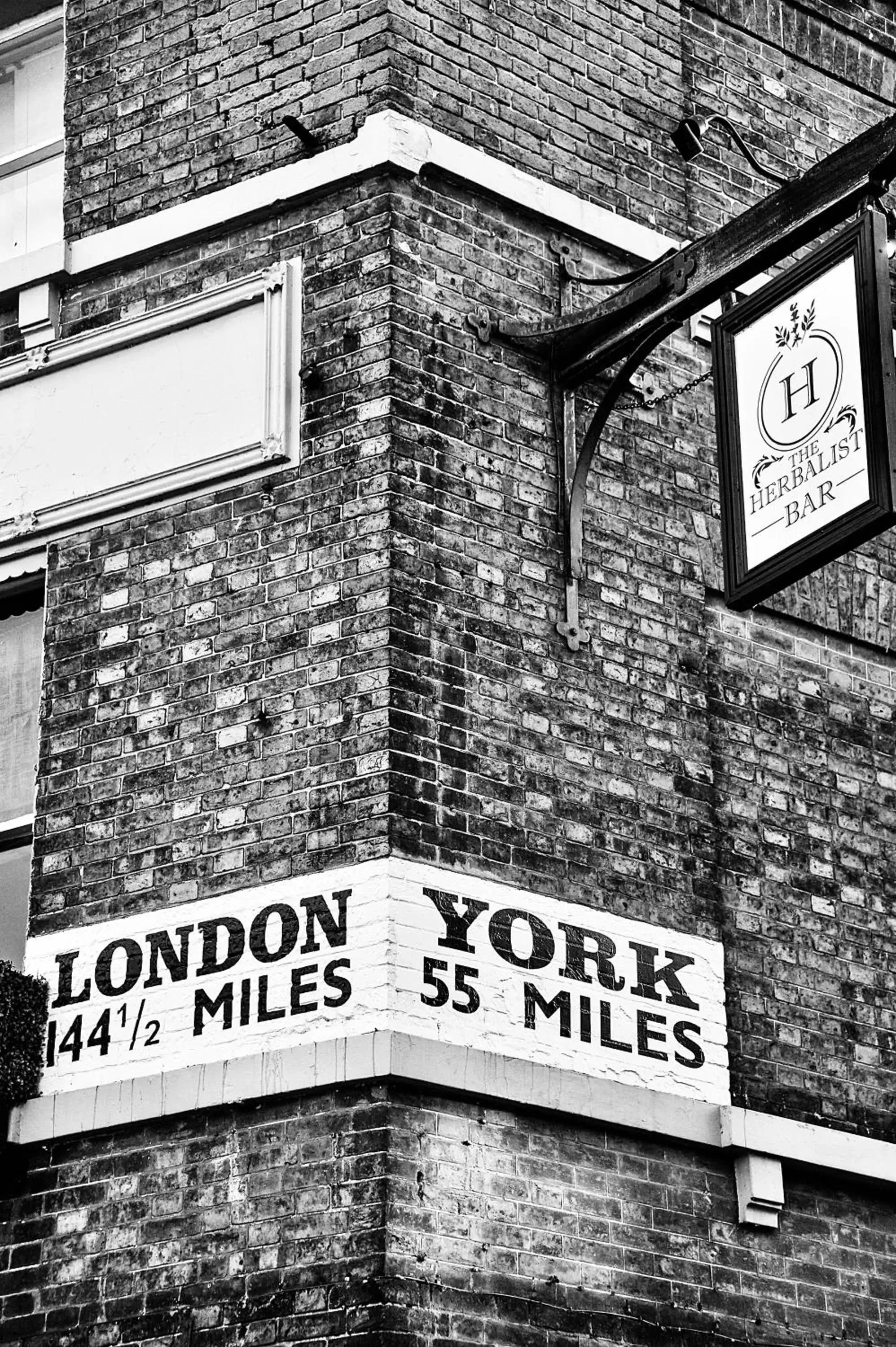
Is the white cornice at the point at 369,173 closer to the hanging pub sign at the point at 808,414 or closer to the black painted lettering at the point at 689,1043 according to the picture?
the hanging pub sign at the point at 808,414

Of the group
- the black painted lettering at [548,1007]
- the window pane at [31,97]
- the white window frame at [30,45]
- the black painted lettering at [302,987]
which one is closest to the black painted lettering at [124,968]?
the black painted lettering at [302,987]

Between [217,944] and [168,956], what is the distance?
0.80 feet

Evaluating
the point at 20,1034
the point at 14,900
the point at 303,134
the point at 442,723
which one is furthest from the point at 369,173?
the point at 20,1034

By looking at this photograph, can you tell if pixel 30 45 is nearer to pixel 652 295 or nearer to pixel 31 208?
pixel 31 208

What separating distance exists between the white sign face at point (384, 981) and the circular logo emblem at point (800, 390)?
2.04 metres

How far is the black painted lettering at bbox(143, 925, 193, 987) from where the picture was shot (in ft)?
30.1

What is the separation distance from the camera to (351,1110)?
8.55 m

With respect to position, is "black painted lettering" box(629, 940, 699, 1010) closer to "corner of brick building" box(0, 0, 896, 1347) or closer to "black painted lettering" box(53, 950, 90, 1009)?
"corner of brick building" box(0, 0, 896, 1347)

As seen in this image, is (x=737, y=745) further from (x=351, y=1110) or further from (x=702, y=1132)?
(x=351, y=1110)

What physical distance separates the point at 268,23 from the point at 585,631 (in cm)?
309

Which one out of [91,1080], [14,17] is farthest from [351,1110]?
[14,17]

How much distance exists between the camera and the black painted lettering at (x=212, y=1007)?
8984mm

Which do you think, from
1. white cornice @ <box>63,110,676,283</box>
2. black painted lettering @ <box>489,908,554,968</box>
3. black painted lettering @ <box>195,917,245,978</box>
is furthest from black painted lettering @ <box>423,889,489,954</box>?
white cornice @ <box>63,110,676,283</box>

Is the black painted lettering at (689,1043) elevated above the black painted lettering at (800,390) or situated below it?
below
